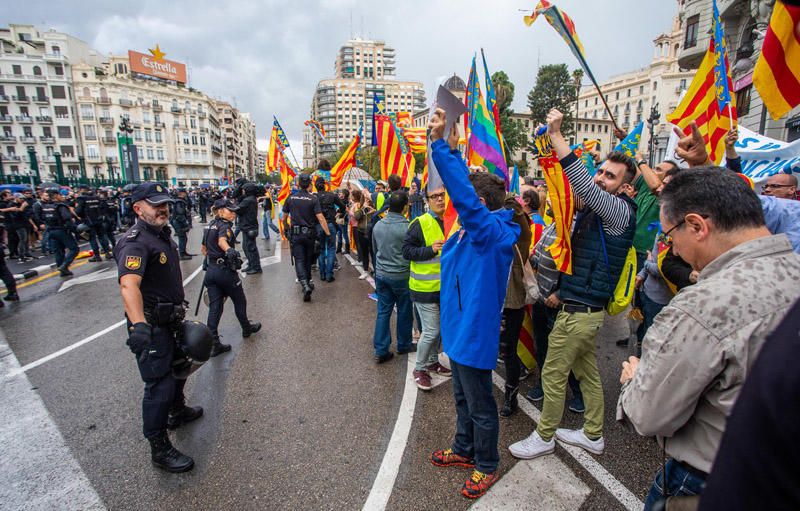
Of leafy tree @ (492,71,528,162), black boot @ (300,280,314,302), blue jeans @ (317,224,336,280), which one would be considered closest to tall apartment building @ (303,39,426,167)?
leafy tree @ (492,71,528,162)

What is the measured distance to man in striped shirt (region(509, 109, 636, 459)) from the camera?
269cm

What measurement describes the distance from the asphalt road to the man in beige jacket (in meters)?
1.47

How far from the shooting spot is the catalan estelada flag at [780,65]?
2.94 metres

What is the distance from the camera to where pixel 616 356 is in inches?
187

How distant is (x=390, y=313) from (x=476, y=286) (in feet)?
7.34

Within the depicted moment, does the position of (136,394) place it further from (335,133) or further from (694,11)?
(335,133)

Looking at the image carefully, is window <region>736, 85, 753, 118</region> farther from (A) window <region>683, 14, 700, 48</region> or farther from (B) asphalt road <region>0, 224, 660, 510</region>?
(B) asphalt road <region>0, 224, 660, 510</region>

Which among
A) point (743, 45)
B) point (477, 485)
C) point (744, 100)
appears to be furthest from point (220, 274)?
point (744, 100)

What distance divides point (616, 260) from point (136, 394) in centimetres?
455

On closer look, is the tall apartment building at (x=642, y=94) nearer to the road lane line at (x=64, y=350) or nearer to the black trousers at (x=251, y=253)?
the black trousers at (x=251, y=253)

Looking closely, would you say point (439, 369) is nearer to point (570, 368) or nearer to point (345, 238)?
point (570, 368)

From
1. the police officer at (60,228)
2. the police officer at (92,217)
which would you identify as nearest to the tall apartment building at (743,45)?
the police officer at (60,228)

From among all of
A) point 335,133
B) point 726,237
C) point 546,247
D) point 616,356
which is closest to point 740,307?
point 726,237

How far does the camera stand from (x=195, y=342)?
3174mm
